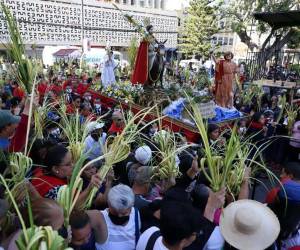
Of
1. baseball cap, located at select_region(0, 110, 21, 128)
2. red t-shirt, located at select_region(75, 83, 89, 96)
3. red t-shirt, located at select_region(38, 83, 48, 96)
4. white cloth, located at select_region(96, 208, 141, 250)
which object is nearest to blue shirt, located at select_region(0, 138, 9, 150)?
baseball cap, located at select_region(0, 110, 21, 128)

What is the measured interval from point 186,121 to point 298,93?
388 centimetres

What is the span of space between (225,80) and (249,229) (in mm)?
6161

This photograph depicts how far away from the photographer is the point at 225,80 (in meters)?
7.66

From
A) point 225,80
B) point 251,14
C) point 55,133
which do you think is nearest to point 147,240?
point 55,133

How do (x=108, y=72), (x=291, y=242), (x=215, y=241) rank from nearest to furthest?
(x=215, y=241)
(x=291, y=242)
(x=108, y=72)

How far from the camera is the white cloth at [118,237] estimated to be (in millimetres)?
2012

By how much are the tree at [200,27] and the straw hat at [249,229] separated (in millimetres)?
30521

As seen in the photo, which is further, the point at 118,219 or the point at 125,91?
the point at 125,91

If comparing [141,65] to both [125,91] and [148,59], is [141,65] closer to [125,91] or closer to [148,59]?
[148,59]

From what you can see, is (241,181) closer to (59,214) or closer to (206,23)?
(59,214)

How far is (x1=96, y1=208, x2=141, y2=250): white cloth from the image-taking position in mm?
2012

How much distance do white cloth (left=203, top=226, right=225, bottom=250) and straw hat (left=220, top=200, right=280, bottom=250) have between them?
58mm

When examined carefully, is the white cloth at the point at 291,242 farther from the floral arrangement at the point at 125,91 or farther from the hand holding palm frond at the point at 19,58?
the floral arrangement at the point at 125,91

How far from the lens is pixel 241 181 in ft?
8.85
